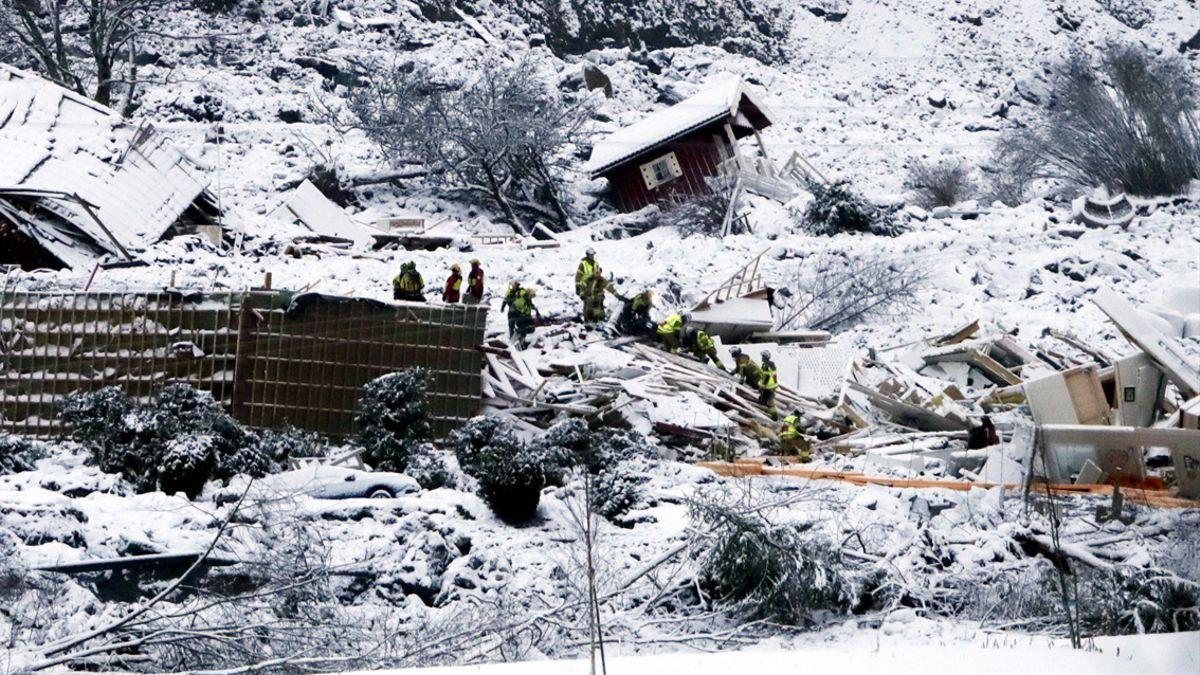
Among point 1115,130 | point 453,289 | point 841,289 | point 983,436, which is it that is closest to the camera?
point 453,289

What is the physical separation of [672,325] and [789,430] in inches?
25.9

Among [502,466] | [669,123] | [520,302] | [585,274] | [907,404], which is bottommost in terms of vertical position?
[502,466]

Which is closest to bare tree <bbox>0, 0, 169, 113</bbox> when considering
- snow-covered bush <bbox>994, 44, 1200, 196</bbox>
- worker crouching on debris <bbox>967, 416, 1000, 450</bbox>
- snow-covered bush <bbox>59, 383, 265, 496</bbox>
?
snow-covered bush <bbox>59, 383, 265, 496</bbox>

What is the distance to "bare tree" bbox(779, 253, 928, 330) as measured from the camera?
6328 mm

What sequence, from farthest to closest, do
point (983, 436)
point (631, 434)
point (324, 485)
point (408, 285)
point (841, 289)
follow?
point (841, 289) → point (983, 436) → point (631, 434) → point (408, 285) → point (324, 485)

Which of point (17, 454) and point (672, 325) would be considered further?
point (672, 325)

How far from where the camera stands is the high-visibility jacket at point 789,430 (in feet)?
19.7

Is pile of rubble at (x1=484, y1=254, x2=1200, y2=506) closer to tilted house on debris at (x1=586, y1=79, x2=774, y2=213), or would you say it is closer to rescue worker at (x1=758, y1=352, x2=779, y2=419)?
rescue worker at (x1=758, y1=352, x2=779, y2=419)

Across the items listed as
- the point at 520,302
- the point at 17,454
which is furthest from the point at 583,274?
the point at 17,454

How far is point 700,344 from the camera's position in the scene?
6.38 m

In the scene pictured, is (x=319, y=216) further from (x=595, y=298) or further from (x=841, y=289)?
(x=841, y=289)

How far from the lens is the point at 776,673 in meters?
4.70

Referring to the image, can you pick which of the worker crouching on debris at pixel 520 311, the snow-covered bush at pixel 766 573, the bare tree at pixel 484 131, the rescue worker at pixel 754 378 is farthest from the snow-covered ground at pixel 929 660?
the bare tree at pixel 484 131

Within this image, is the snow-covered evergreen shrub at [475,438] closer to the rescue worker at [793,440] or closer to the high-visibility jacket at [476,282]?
the high-visibility jacket at [476,282]
